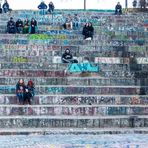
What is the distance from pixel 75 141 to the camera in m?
16.8

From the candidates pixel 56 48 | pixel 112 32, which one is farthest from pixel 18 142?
pixel 112 32

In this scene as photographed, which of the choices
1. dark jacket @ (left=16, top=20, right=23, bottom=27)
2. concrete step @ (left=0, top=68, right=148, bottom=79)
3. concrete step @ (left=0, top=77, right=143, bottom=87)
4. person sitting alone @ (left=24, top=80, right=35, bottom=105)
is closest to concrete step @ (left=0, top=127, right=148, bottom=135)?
person sitting alone @ (left=24, top=80, right=35, bottom=105)

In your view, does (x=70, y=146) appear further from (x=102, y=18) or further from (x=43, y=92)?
(x=102, y=18)

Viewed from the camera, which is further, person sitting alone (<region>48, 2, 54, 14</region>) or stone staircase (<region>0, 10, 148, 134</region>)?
person sitting alone (<region>48, 2, 54, 14</region>)

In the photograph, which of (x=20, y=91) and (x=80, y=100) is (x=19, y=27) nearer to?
(x=20, y=91)

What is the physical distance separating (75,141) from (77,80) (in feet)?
17.6

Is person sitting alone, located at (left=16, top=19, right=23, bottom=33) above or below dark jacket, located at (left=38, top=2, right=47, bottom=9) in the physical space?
below

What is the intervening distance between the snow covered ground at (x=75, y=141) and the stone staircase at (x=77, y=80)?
0.49 metres

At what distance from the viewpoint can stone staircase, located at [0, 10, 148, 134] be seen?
18766 millimetres

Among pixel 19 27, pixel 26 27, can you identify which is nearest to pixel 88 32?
pixel 26 27

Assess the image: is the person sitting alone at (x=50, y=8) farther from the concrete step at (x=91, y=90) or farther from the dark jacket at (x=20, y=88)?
the dark jacket at (x=20, y=88)

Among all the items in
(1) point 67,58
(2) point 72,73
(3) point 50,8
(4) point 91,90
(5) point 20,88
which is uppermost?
(3) point 50,8

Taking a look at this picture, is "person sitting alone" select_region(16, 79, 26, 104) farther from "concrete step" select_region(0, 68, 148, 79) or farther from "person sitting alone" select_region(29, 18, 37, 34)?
"person sitting alone" select_region(29, 18, 37, 34)

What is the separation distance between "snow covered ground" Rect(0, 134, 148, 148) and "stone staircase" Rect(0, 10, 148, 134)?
49 cm
